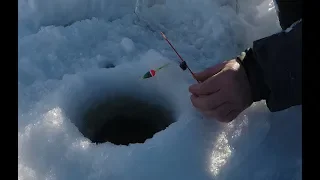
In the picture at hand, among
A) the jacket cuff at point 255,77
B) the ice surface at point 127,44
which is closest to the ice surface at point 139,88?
the ice surface at point 127,44

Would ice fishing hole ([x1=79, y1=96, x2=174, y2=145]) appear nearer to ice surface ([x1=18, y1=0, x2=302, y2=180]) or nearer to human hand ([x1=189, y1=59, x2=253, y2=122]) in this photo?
ice surface ([x1=18, y1=0, x2=302, y2=180])

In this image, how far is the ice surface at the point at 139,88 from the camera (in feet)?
4.61

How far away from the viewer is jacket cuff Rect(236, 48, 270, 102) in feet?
4.65

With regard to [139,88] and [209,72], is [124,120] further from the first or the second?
[209,72]

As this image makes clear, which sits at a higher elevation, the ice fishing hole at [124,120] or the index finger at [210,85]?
the index finger at [210,85]

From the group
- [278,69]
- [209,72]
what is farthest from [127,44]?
[278,69]

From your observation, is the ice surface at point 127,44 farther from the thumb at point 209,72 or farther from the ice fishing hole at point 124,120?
the thumb at point 209,72

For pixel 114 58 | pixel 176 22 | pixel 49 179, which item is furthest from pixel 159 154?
pixel 176 22

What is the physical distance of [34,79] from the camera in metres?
1.79

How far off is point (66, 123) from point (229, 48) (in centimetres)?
82

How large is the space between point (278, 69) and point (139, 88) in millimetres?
639

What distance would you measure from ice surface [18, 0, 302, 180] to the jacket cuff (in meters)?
0.12

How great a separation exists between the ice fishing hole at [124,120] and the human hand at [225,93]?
0.33 meters

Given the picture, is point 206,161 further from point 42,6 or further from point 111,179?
point 42,6
